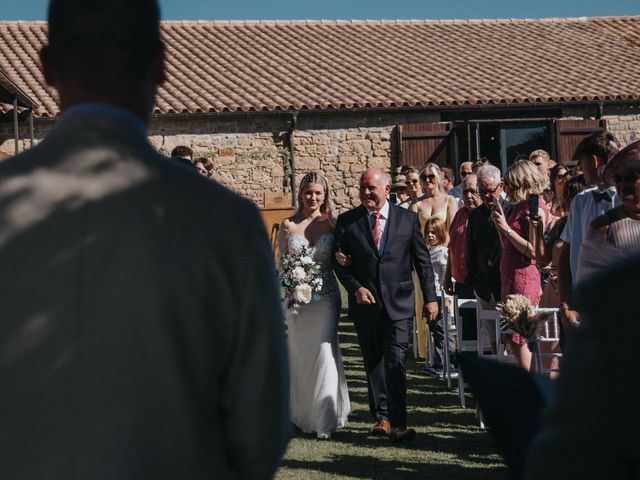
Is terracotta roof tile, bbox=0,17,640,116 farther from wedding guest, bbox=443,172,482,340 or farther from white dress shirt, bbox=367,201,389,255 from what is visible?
white dress shirt, bbox=367,201,389,255

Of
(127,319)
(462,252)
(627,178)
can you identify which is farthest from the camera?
(462,252)

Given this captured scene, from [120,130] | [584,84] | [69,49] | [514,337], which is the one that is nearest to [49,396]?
[120,130]

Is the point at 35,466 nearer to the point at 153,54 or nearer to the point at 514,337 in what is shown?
the point at 153,54

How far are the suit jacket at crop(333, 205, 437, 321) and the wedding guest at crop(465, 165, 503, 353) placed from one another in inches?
30.9

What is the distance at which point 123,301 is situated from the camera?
205 centimetres

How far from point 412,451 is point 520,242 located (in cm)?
177

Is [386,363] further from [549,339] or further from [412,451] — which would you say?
[549,339]

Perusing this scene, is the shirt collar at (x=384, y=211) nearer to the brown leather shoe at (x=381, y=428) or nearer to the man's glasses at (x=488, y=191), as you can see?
the man's glasses at (x=488, y=191)

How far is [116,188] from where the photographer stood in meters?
2.10

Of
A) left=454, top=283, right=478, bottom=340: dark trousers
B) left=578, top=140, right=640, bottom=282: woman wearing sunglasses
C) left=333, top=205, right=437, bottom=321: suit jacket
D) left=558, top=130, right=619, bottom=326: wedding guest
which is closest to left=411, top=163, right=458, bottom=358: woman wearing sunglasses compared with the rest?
left=454, top=283, right=478, bottom=340: dark trousers

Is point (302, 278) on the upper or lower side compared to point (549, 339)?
upper

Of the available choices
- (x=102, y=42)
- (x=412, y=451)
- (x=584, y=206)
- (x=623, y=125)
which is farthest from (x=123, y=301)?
(x=623, y=125)

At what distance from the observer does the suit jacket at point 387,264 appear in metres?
8.46

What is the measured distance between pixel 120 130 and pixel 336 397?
A: 6.86 meters
